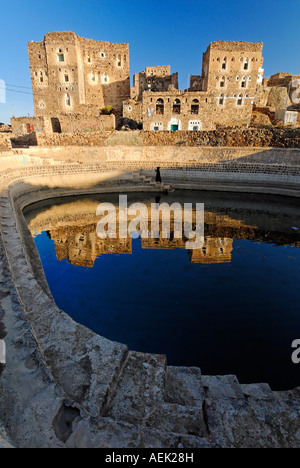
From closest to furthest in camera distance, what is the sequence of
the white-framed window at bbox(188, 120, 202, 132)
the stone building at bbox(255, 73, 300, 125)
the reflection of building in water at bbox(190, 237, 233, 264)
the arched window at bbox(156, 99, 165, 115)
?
the reflection of building in water at bbox(190, 237, 233, 264)
the arched window at bbox(156, 99, 165, 115)
the white-framed window at bbox(188, 120, 202, 132)
the stone building at bbox(255, 73, 300, 125)

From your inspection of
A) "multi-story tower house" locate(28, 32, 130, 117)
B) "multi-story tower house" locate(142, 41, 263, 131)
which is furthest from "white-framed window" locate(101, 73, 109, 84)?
"multi-story tower house" locate(142, 41, 263, 131)

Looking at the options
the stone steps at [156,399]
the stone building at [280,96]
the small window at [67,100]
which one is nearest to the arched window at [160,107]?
the small window at [67,100]

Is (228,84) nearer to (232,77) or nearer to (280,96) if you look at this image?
(232,77)

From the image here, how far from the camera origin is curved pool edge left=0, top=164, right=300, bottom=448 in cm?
185

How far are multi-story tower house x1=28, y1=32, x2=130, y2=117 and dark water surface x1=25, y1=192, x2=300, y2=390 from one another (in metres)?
27.4

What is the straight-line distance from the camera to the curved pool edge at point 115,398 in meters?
1.85

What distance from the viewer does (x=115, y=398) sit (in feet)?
8.14

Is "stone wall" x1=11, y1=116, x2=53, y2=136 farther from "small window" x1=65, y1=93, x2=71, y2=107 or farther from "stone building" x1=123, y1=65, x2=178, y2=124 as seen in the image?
"stone building" x1=123, y1=65, x2=178, y2=124

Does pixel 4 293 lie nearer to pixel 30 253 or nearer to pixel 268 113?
pixel 30 253

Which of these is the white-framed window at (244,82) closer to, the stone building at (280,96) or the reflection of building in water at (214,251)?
the stone building at (280,96)

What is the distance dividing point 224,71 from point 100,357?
41.5m

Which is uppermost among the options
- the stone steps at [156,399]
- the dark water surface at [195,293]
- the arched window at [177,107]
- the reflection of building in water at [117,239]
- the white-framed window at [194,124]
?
the arched window at [177,107]

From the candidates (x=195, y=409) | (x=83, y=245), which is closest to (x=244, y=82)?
(x=83, y=245)

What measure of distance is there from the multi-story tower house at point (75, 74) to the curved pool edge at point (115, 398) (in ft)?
107
